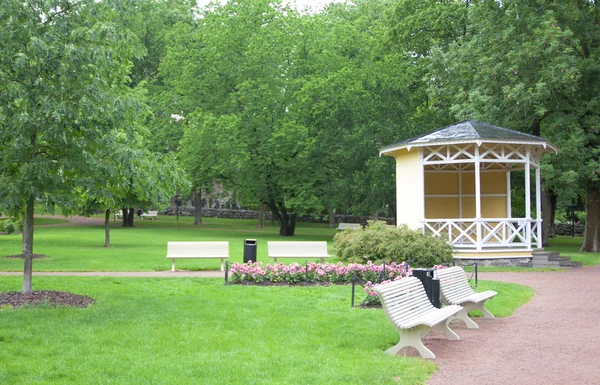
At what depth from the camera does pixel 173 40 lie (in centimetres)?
4516

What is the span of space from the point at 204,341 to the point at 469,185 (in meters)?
18.2

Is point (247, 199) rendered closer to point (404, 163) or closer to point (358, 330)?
point (404, 163)

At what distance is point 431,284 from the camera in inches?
404

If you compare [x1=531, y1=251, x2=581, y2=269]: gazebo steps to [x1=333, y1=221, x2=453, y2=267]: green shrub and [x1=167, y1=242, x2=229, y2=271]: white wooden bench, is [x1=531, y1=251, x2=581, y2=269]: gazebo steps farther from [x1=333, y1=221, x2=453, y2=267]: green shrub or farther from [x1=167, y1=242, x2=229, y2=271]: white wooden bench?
[x1=167, y1=242, x2=229, y2=271]: white wooden bench

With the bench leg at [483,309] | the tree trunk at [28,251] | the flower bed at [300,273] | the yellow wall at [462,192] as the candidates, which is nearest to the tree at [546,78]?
the yellow wall at [462,192]

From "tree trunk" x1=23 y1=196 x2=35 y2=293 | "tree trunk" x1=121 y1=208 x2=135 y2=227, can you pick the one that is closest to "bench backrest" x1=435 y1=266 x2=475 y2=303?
"tree trunk" x1=23 y1=196 x2=35 y2=293

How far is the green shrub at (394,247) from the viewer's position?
18.6 metres

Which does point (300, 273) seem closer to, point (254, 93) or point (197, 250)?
point (197, 250)

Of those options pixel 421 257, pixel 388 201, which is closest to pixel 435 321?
pixel 421 257

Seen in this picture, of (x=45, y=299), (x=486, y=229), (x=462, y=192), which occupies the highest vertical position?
(x=462, y=192)

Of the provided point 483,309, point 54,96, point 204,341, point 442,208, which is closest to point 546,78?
point 442,208

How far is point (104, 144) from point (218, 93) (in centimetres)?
2950

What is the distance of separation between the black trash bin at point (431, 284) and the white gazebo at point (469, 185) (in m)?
→ 9.73

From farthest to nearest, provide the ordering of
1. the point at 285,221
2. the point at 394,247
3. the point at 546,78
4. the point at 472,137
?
the point at 285,221
the point at 546,78
the point at 472,137
the point at 394,247
